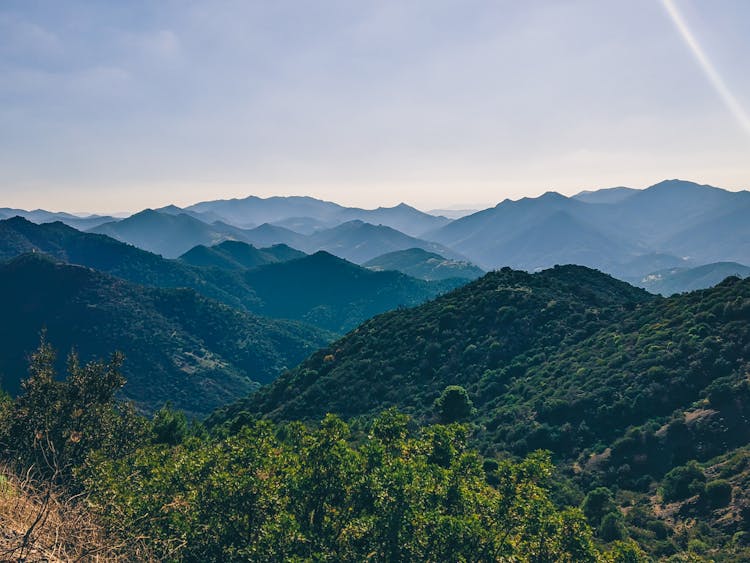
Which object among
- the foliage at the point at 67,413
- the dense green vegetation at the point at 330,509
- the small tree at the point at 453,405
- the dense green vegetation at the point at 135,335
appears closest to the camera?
the dense green vegetation at the point at 330,509

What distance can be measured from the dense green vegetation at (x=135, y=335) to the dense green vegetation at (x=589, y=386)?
70.0 metres

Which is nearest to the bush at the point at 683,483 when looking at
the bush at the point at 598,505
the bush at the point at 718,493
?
the bush at the point at 718,493

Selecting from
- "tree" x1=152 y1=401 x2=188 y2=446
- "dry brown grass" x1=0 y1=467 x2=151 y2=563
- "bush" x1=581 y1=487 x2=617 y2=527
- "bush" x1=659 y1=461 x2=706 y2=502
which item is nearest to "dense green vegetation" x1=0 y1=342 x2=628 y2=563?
"dry brown grass" x1=0 y1=467 x2=151 y2=563

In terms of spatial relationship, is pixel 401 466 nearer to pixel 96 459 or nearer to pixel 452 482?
pixel 452 482

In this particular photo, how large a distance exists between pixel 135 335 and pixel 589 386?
502ft

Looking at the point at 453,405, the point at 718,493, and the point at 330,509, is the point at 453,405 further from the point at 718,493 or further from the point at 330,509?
the point at 330,509

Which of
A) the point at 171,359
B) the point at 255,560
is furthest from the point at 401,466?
the point at 171,359

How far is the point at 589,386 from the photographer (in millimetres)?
55125

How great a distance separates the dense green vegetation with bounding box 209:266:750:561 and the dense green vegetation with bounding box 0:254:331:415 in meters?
70.0

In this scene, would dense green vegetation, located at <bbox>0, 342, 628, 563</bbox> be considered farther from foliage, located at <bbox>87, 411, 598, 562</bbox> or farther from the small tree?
the small tree

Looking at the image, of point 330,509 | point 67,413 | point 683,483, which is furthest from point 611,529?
point 67,413

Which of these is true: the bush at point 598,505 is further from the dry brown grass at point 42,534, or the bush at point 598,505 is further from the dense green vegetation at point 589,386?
the dry brown grass at point 42,534

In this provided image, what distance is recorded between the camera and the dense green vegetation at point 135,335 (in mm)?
148875

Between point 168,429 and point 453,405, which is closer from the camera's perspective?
point 168,429
